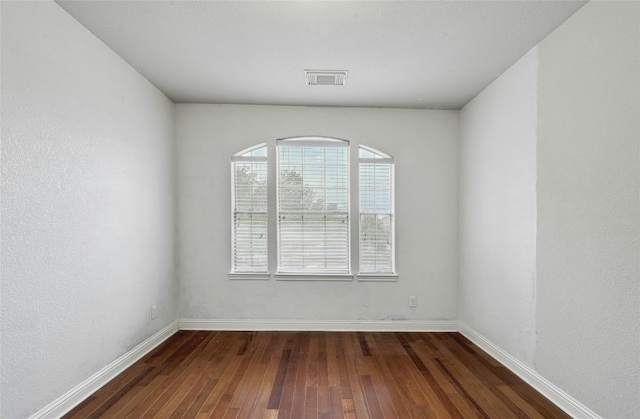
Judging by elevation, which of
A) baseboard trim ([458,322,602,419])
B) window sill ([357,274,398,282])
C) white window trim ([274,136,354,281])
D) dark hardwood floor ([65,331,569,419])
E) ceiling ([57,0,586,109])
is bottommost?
dark hardwood floor ([65,331,569,419])

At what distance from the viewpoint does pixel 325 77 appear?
305 cm

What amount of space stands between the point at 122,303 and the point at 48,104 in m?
1.64

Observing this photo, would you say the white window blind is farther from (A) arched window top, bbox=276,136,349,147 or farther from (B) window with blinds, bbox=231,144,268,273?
(B) window with blinds, bbox=231,144,268,273

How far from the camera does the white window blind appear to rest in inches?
154

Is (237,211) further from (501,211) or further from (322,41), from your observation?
(501,211)

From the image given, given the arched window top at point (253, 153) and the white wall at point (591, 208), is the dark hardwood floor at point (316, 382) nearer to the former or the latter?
the white wall at point (591, 208)

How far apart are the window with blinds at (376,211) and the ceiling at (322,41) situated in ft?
2.70

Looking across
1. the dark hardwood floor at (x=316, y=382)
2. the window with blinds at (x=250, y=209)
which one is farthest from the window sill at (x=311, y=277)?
the dark hardwood floor at (x=316, y=382)

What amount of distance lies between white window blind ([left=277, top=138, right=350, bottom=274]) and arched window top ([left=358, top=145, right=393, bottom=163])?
18cm

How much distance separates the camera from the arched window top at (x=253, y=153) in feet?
12.8

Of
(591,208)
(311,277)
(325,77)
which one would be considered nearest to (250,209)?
(311,277)

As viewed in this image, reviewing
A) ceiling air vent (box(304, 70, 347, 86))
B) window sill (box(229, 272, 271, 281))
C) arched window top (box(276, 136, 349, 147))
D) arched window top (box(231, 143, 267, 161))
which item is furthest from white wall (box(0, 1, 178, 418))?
ceiling air vent (box(304, 70, 347, 86))

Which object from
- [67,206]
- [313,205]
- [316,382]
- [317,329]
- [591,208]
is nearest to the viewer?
[591,208]

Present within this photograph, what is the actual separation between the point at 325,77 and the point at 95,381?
10.3 ft
